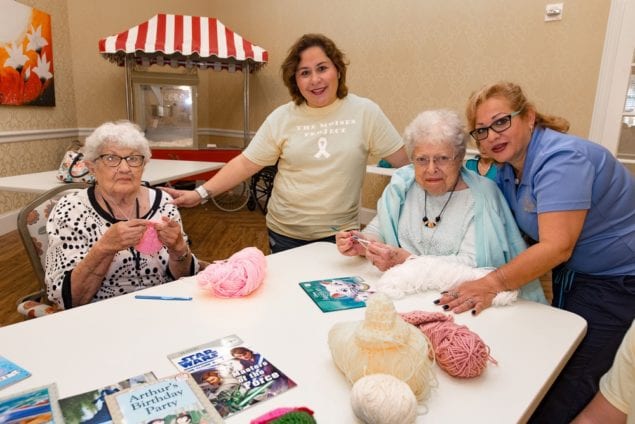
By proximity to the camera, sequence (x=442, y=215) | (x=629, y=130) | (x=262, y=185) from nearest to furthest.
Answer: (x=442, y=215) → (x=629, y=130) → (x=262, y=185)

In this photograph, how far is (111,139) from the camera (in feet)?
5.34

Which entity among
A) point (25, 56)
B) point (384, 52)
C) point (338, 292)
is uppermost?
point (384, 52)

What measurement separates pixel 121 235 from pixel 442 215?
1.15 m

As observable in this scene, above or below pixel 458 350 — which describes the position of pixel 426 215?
above

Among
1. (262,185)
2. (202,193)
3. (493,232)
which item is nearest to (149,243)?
(202,193)

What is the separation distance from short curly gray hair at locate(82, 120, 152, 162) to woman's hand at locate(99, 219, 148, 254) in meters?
0.39

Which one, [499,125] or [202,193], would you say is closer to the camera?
[499,125]

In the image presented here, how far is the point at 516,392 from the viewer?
94 cm

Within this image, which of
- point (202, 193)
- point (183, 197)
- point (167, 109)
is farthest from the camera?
point (167, 109)

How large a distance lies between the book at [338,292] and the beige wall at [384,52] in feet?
10.9

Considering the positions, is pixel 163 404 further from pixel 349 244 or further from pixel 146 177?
pixel 146 177

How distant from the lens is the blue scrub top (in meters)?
1.33

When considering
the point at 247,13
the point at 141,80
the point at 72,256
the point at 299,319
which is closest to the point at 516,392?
the point at 299,319

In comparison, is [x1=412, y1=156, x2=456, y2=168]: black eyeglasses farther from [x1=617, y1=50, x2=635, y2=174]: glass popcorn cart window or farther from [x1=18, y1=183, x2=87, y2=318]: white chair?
[x1=617, y1=50, x2=635, y2=174]: glass popcorn cart window
